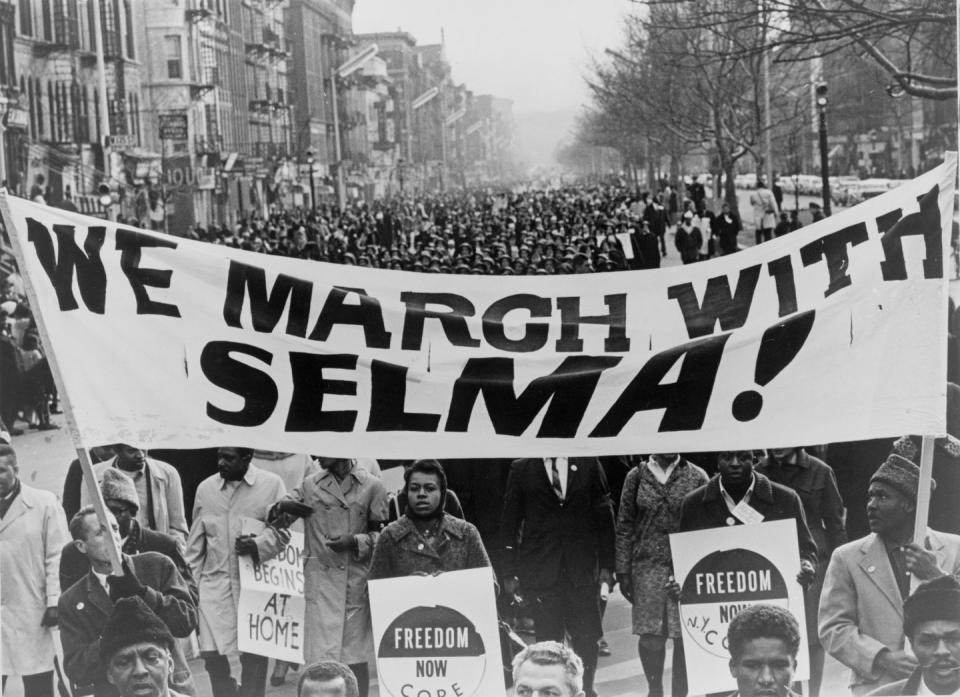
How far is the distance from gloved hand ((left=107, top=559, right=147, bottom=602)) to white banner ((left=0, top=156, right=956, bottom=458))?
783 mm

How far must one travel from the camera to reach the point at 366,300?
258 inches

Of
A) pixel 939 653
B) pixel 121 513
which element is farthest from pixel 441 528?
pixel 939 653

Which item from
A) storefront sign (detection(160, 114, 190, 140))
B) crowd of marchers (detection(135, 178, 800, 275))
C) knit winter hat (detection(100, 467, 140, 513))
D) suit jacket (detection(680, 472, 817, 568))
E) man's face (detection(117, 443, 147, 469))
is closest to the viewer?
suit jacket (detection(680, 472, 817, 568))

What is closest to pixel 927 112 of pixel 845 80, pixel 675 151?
pixel 845 80

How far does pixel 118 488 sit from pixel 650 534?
2521 mm

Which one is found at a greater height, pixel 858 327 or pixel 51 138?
pixel 51 138

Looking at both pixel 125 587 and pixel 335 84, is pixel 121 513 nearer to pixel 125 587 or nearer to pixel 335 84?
pixel 125 587

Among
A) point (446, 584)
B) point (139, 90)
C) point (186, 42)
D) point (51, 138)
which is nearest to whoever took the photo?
point (446, 584)

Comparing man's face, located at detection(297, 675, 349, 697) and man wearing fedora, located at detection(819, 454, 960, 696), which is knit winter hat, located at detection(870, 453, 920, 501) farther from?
man's face, located at detection(297, 675, 349, 697)

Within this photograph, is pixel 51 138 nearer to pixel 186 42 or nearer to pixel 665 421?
pixel 186 42

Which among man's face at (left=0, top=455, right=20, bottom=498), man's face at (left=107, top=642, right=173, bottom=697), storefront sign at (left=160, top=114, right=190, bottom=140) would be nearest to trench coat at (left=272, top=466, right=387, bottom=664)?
man's face at (left=107, top=642, right=173, bottom=697)

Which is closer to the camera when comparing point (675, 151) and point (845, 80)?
point (845, 80)

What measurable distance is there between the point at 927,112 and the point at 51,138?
13876 mm

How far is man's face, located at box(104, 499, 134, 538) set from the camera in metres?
7.39
